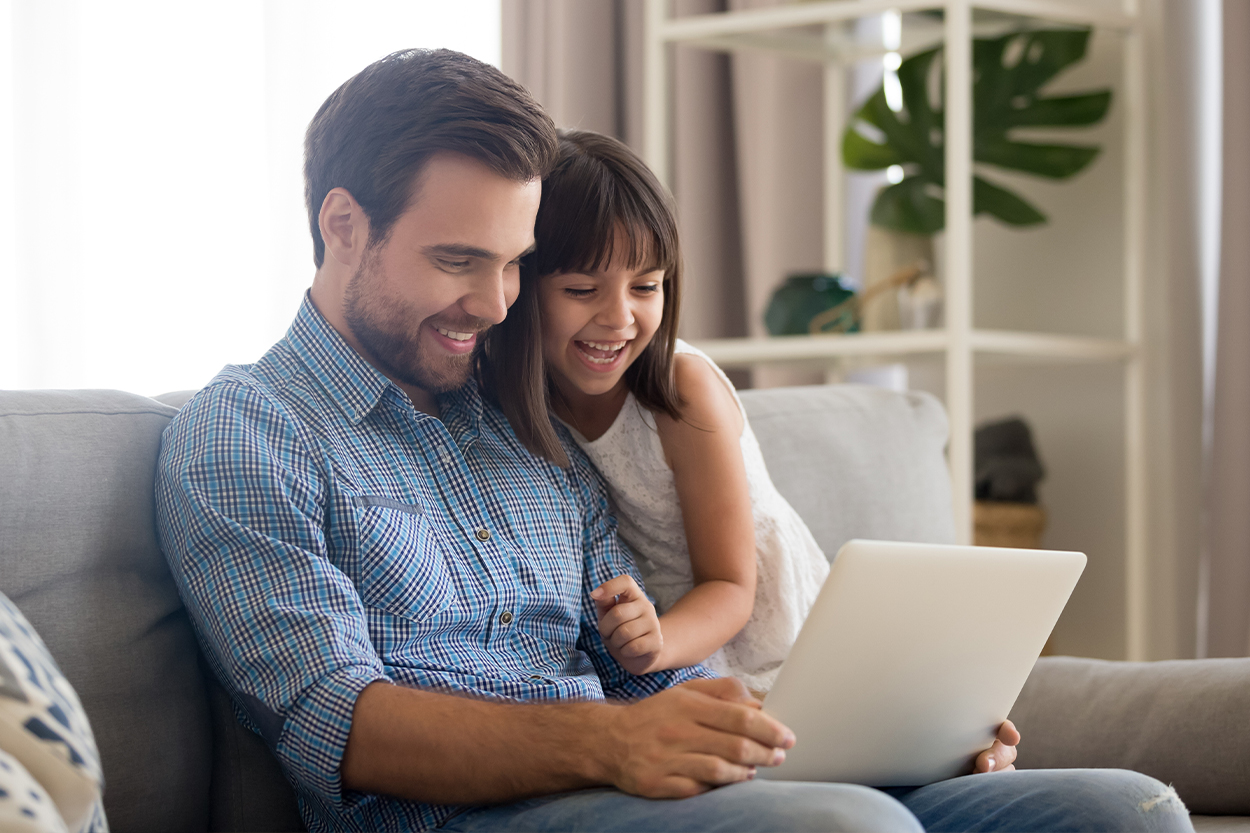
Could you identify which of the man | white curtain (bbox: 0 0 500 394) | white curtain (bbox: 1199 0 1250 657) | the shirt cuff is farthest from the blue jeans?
white curtain (bbox: 0 0 500 394)

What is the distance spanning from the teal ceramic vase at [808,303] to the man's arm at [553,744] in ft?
4.87

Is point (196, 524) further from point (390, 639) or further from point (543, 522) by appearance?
point (543, 522)

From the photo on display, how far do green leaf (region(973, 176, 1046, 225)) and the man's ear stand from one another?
→ 1.57 meters

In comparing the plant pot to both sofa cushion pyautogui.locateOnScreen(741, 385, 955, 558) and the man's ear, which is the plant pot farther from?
the man's ear

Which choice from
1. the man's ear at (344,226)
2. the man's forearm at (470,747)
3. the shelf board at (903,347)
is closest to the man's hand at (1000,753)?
the man's forearm at (470,747)

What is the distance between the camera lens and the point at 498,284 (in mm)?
1211

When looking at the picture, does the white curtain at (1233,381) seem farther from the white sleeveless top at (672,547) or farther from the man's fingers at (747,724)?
the man's fingers at (747,724)

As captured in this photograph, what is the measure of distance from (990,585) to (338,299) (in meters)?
0.65

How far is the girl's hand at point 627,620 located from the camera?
3.73ft

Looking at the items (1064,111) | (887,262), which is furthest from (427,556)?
(1064,111)

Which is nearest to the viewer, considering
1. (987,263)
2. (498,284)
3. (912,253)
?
(498,284)

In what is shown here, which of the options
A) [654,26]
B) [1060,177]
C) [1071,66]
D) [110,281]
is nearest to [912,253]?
[1060,177]

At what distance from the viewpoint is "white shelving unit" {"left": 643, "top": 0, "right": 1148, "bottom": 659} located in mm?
2133

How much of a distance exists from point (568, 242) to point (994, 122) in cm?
138
